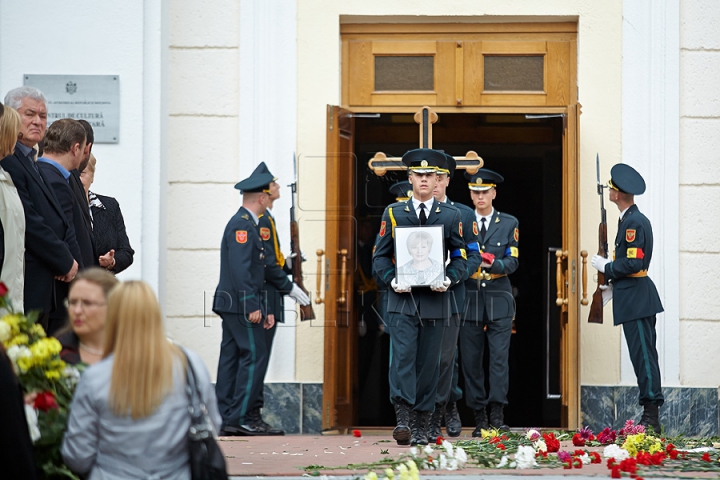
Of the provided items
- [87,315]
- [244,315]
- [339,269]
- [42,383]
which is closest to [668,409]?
[339,269]

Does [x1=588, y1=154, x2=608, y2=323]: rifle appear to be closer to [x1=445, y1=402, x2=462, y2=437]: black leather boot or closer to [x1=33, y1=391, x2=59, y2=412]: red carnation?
[x1=445, y1=402, x2=462, y2=437]: black leather boot

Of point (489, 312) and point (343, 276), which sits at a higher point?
point (343, 276)

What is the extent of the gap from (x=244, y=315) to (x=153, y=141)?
170cm

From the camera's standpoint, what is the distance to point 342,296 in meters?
10.2

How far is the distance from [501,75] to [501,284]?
1873mm

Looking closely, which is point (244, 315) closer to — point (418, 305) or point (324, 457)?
point (418, 305)

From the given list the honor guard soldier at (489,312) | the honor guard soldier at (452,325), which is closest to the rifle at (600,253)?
the honor guard soldier at (489,312)

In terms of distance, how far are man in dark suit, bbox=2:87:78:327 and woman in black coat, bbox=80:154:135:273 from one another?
1.23 m

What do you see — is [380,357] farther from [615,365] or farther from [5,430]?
[5,430]

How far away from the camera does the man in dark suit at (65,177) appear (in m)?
6.82

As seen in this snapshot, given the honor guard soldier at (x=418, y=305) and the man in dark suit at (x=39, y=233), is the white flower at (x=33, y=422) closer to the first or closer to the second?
the man in dark suit at (x=39, y=233)

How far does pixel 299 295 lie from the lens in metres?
10.0

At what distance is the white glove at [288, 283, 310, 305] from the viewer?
32.7ft

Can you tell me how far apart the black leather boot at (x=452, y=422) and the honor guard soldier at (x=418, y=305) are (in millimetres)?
1219
